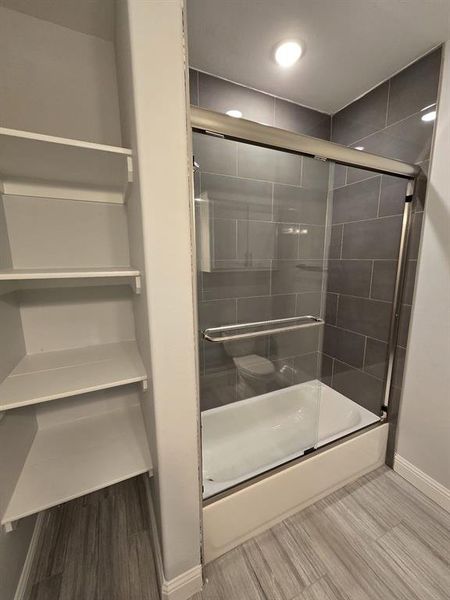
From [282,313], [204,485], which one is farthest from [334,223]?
[204,485]

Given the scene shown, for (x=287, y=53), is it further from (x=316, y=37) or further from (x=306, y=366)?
(x=306, y=366)

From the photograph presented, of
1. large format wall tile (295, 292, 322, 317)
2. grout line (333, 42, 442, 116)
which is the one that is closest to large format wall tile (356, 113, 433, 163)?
grout line (333, 42, 442, 116)

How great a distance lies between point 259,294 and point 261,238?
431 millimetres

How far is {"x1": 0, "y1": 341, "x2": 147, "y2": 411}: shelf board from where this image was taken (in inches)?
31.3

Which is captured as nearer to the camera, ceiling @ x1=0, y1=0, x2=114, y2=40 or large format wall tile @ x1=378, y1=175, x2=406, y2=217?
ceiling @ x1=0, y1=0, x2=114, y2=40

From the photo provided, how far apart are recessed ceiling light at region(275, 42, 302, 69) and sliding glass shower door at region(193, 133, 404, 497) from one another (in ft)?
1.49

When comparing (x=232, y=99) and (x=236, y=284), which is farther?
(x=236, y=284)

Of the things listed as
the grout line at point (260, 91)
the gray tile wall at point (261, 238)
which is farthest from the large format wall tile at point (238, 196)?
the grout line at point (260, 91)

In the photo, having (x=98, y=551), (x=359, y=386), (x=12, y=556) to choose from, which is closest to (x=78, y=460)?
(x=12, y=556)

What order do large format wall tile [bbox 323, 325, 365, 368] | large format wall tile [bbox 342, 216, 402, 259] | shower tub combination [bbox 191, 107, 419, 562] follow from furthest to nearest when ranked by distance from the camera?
large format wall tile [bbox 323, 325, 365, 368] → large format wall tile [bbox 342, 216, 402, 259] → shower tub combination [bbox 191, 107, 419, 562]

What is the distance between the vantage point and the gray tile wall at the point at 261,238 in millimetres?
1584

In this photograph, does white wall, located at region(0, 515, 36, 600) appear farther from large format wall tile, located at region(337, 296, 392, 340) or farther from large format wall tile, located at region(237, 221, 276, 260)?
large format wall tile, located at region(337, 296, 392, 340)

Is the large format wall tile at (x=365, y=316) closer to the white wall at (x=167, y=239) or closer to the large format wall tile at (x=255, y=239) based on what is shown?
the large format wall tile at (x=255, y=239)

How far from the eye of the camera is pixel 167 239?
743 mm
